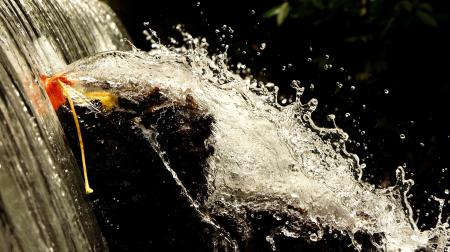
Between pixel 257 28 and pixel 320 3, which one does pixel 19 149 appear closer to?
pixel 320 3

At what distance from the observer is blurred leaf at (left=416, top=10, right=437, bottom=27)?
3811 mm

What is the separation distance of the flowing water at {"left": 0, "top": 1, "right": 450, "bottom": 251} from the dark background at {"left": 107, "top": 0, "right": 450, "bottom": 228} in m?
1.41

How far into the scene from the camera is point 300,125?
8.90ft

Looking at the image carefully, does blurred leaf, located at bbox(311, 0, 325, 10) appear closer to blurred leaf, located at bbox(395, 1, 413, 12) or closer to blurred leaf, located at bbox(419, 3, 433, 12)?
blurred leaf, located at bbox(395, 1, 413, 12)

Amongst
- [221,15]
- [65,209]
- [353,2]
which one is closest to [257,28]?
[221,15]

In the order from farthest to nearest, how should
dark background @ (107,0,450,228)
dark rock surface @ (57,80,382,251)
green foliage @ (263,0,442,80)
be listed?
dark background @ (107,0,450,228)
green foliage @ (263,0,442,80)
dark rock surface @ (57,80,382,251)

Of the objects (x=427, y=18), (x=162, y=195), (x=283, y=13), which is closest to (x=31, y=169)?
(x=162, y=195)

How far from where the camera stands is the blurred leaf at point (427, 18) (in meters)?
3.81

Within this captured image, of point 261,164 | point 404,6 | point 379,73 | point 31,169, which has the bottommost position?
point 379,73

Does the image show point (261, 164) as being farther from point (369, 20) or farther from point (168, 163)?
point (369, 20)

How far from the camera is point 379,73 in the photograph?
172 inches

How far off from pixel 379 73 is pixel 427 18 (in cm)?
64

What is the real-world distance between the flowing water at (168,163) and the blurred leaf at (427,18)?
1.31 meters

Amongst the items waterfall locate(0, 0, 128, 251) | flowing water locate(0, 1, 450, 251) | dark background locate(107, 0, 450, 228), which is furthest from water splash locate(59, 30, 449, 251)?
dark background locate(107, 0, 450, 228)
